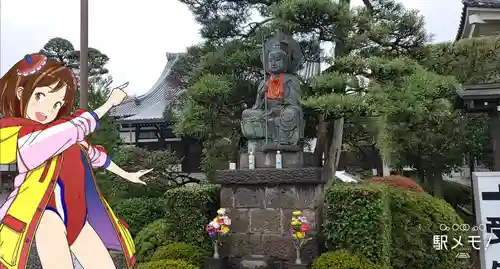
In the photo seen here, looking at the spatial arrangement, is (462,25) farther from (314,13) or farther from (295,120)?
(295,120)

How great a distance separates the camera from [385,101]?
7.24 meters

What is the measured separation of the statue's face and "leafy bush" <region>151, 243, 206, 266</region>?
3258 millimetres

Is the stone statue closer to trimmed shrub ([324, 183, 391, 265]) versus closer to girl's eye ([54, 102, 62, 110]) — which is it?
trimmed shrub ([324, 183, 391, 265])

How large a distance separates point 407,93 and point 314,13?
82.5 inches

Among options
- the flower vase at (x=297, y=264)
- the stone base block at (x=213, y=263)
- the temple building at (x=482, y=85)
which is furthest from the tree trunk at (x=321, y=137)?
the stone base block at (x=213, y=263)

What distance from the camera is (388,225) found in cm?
629

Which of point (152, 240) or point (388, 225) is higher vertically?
point (388, 225)

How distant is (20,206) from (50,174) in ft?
1.14

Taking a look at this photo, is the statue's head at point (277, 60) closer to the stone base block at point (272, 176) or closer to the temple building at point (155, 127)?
the stone base block at point (272, 176)

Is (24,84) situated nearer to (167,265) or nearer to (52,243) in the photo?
(52,243)

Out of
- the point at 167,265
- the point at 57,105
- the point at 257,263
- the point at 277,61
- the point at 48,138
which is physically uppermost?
the point at 277,61

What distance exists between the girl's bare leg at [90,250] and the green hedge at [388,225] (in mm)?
3290

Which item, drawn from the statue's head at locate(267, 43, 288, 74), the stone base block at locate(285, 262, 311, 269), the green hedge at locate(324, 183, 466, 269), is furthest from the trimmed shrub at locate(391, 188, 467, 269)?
the statue's head at locate(267, 43, 288, 74)

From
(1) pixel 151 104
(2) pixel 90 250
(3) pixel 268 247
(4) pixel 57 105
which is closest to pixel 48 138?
(4) pixel 57 105
